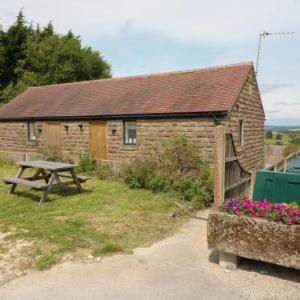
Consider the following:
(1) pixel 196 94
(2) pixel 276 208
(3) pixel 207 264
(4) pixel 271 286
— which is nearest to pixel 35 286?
(3) pixel 207 264

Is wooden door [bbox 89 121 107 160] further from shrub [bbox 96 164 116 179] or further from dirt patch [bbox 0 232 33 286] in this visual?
dirt patch [bbox 0 232 33 286]

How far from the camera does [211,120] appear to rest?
12.2 meters

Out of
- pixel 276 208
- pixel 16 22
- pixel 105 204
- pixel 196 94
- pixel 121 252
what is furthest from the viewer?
pixel 16 22

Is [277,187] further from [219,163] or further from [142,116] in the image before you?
[142,116]

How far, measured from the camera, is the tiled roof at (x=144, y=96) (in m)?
13.0

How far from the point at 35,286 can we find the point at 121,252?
165 cm

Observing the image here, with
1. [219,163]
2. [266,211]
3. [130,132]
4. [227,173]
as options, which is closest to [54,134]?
[130,132]

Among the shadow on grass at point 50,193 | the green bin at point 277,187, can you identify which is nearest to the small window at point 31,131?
the shadow on grass at point 50,193

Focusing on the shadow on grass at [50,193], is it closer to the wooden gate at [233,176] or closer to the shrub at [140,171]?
the shrub at [140,171]

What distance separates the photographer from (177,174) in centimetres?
1035

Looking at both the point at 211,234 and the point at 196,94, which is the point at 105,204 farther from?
the point at 196,94

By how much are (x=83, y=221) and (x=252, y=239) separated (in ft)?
13.6

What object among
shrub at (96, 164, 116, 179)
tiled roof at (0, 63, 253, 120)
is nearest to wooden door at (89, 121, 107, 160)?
tiled roof at (0, 63, 253, 120)

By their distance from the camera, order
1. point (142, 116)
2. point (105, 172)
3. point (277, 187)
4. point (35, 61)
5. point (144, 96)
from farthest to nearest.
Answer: point (35, 61) < point (144, 96) < point (142, 116) < point (105, 172) < point (277, 187)
